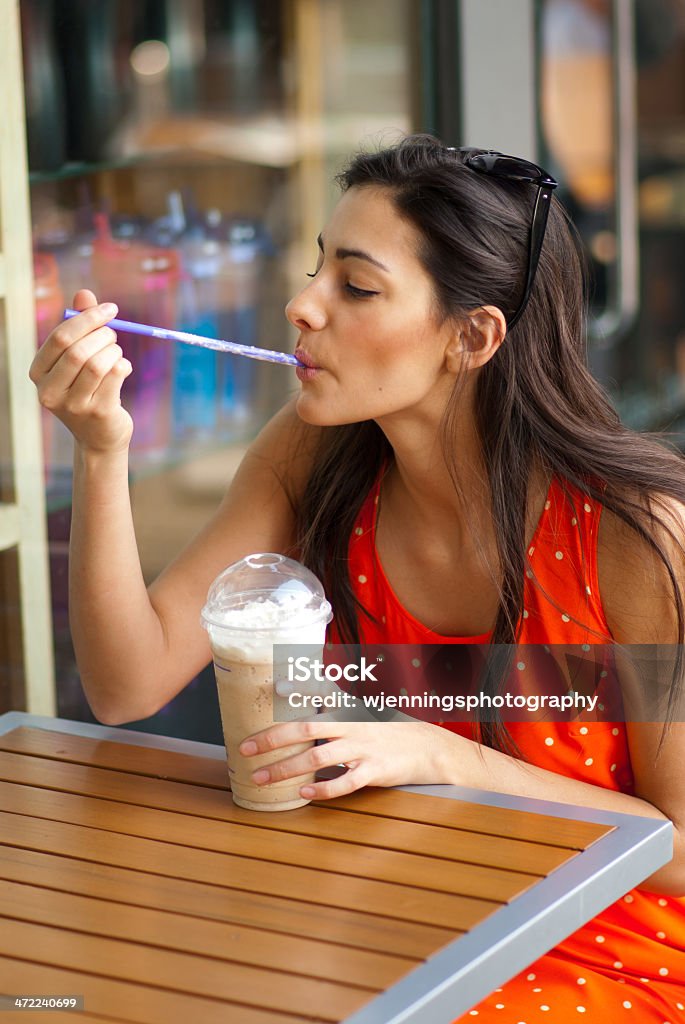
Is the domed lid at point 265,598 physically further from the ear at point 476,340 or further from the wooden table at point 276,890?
the ear at point 476,340

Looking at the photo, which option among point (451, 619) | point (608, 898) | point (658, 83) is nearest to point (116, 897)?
point (608, 898)

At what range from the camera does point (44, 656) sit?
1754 millimetres

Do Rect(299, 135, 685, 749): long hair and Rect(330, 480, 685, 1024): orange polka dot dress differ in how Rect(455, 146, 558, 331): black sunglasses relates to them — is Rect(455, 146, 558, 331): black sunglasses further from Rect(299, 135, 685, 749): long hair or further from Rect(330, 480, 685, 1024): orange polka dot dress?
Rect(330, 480, 685, 1024): orange polka dot dress

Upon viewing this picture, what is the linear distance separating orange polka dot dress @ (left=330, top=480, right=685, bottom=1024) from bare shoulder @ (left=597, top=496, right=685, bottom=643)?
14mm

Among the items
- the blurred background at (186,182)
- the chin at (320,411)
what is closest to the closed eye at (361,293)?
the chin at (320,411)

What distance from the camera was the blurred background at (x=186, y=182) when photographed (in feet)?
5.70

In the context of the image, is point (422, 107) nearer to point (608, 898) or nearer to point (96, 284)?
point (96, 284)

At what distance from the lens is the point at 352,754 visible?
1092mm

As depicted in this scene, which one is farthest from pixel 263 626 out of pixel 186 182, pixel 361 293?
pixel 186 182

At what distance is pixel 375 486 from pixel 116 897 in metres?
0.65

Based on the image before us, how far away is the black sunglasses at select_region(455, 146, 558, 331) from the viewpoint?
1.33m

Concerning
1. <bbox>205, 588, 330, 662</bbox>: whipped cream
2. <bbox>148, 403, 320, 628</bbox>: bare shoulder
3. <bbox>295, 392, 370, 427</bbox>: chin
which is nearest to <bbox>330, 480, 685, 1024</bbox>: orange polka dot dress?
<bbox>148, 403, 320, 628</bbox>: bare shoulder

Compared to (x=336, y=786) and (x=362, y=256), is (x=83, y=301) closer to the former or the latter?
(x=362, y=256)

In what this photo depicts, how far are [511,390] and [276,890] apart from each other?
2.02ft
